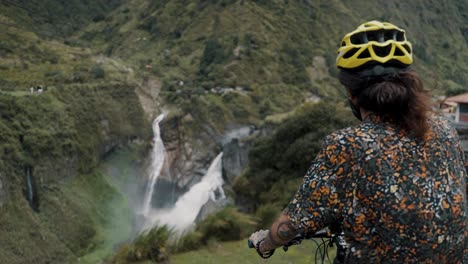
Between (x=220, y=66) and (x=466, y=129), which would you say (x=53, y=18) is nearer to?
(x=220, y=66)

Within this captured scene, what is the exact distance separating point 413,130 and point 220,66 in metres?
41.8

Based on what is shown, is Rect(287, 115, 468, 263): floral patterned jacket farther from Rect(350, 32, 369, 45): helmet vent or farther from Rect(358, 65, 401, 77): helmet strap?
Rect(350, 32, 369, 45): helmet vent

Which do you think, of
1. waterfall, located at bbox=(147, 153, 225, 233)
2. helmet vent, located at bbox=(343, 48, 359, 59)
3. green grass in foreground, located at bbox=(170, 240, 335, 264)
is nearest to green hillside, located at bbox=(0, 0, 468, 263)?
helmet vent, located at bbox=(343, 48, 359, 59)

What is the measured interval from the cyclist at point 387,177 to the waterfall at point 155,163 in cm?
2822

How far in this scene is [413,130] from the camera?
1.74 metres

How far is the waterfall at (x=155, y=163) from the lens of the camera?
2988 cm

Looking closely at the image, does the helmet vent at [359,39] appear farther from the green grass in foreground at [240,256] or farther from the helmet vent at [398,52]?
the green grass in foreground at [240,256]

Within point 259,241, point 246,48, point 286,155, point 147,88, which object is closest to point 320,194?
point 259,241

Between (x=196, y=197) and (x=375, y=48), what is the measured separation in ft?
93.6

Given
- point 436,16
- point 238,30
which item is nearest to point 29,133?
point 238,30

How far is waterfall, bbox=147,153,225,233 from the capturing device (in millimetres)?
28734

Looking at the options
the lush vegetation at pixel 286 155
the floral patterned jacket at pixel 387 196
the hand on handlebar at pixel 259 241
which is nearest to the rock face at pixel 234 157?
the lush vegetation at pixel 286 155

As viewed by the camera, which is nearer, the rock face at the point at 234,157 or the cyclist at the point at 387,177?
the cyclist at the point at 387,177

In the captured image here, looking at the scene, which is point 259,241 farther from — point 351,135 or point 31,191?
point 31,191
